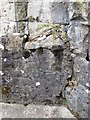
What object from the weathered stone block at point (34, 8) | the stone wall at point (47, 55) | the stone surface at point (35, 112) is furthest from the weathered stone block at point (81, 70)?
the weathered stone block at point (34, 8)

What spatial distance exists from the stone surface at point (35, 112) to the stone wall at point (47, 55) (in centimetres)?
5

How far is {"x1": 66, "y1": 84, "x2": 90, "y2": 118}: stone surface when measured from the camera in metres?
2.91

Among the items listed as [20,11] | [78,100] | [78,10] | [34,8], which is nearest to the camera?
[78,10]

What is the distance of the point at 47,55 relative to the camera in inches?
118

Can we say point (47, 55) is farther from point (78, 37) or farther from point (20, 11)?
point (20, 11)

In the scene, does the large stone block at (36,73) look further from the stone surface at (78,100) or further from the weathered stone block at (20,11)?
the weathered stone block at (20,11)

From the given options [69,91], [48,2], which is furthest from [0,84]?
[48,2]

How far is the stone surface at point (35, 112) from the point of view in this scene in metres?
2.99

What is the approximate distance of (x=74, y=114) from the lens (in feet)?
9.81

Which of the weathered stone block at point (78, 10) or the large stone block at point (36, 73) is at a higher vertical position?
the weathered stone block at point (78, 10)

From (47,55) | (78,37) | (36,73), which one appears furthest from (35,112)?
(78,37)

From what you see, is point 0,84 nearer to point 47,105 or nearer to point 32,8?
point 47,105

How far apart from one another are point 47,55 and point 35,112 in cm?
49

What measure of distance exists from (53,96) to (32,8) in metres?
0.78
